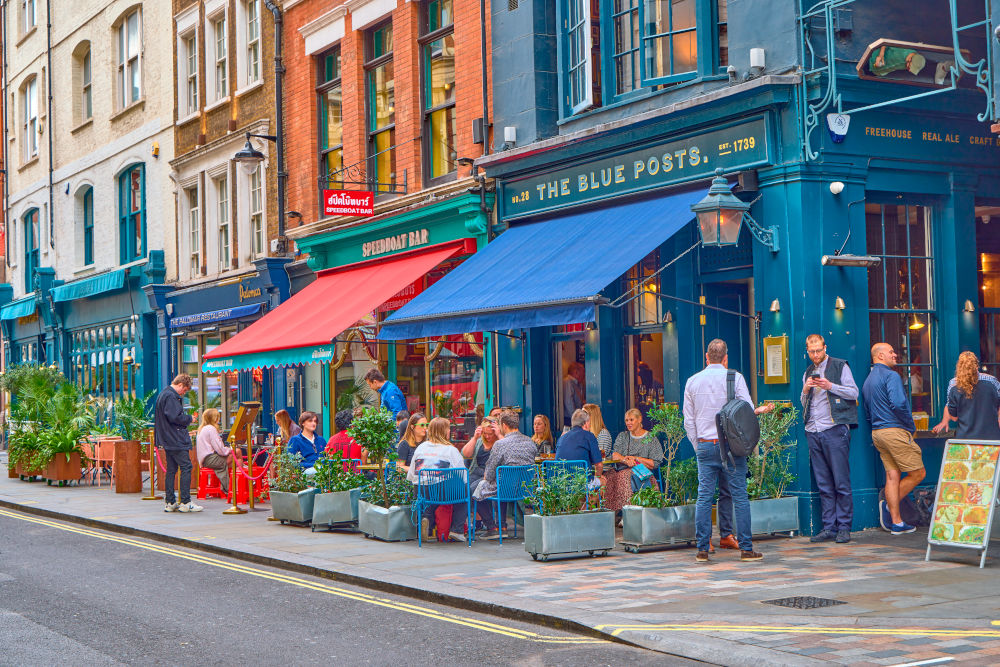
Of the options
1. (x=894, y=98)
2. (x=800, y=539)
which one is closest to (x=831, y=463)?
(x=800, y=539)

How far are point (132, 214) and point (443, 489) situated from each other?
61.2 ft

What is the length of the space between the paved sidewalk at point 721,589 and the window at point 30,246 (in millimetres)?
23688

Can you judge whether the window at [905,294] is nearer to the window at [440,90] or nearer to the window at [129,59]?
the window at [440,90]

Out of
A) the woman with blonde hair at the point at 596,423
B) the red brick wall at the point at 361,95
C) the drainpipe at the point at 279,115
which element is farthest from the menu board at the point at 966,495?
the drainpipe at the point at 279,115

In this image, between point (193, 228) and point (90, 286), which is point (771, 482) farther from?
point (90, 286)

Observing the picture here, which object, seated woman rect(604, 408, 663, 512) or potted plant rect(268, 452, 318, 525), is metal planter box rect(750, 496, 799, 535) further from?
potted plant rect(268, 452, 318, 525)

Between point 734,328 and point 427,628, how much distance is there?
22.0 ft

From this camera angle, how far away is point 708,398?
10.5 m

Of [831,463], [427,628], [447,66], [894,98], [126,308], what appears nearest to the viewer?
[427,628]

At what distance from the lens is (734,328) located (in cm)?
1356

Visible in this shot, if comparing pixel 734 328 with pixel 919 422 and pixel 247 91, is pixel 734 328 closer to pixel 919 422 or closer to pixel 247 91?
pixel 919 422

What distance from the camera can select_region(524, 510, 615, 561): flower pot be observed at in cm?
1054

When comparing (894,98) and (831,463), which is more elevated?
(894,98)

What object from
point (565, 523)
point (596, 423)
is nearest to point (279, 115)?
point (596, 423)
